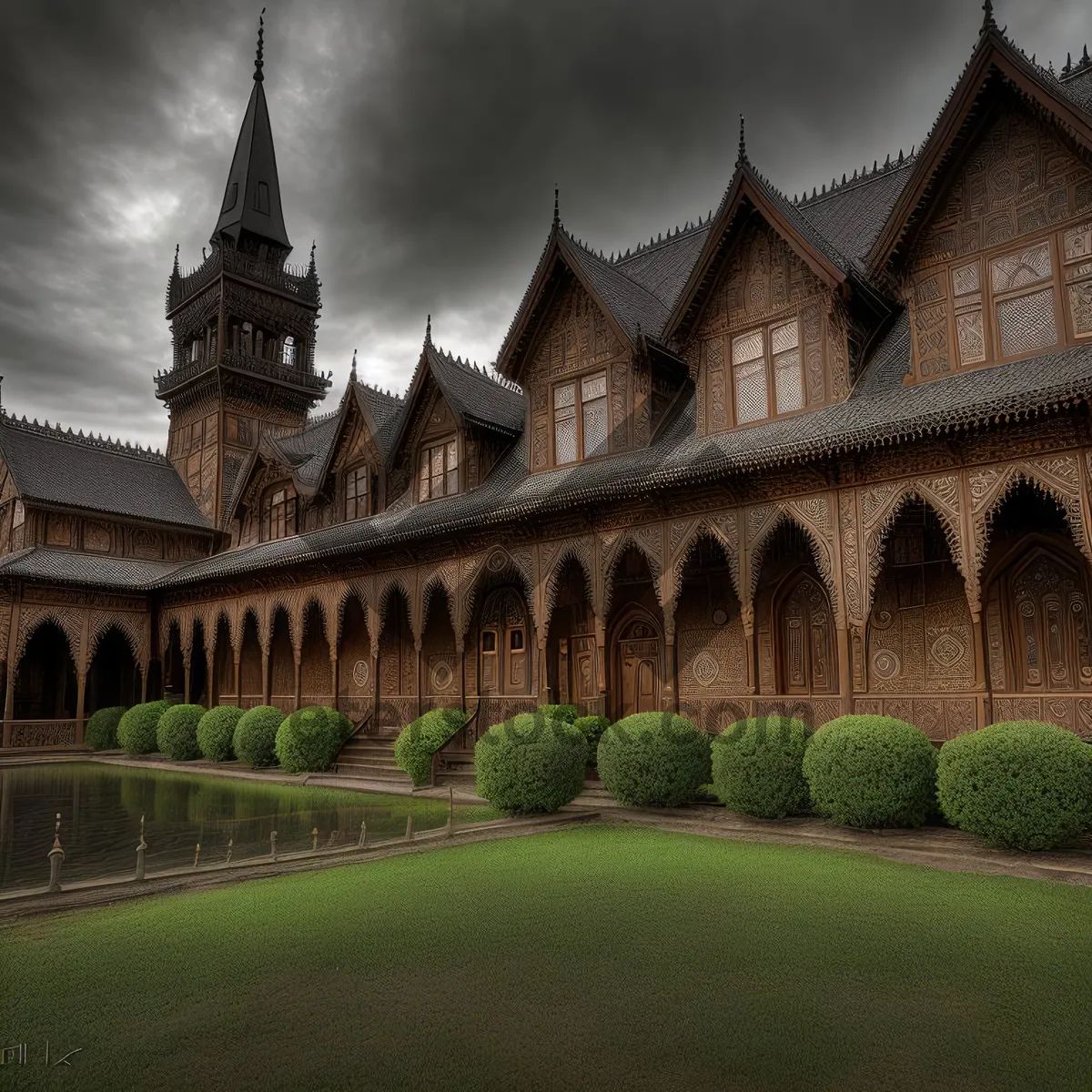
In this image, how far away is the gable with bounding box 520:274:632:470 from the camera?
2153cm

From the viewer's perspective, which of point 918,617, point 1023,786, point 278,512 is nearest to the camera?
Answer: point 1023,786

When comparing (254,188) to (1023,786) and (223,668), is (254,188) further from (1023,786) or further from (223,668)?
(1023,786)

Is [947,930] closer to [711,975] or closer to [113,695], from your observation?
[711,975]

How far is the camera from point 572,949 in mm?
7469

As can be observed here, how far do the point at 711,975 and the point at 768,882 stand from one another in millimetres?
3372

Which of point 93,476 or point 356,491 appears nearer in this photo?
point 356,491

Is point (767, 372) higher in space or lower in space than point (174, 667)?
higher

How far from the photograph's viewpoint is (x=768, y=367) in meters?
18.8

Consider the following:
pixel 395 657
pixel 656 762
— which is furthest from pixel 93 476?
pixel 656 762

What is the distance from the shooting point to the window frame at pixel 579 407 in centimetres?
2164

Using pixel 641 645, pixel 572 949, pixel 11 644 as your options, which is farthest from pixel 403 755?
pixel 11 644

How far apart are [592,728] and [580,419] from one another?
7785 mm

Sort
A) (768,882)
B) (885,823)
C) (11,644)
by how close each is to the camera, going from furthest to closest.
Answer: (11,644) → (885,823) → (768,882)

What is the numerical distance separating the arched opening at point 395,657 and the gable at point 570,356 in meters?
7.20
